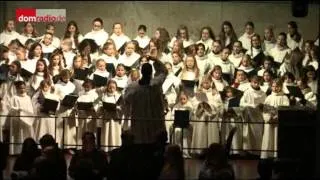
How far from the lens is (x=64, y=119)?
20.3m

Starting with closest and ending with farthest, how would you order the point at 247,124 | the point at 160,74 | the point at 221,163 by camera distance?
the point at 221,163 → the point at 160,74 → the point at 247,124

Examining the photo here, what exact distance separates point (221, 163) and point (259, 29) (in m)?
8.69

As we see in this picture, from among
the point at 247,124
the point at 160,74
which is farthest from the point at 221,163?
the point at 247,124

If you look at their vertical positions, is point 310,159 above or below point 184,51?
below

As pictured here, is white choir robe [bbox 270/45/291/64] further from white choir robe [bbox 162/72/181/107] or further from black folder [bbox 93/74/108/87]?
black folder [bbox 93/74/108/87]

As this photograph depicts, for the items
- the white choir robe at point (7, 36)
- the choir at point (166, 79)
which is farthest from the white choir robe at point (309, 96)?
the white choir robe at point (7, 36)

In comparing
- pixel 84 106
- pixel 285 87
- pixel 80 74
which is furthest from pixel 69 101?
pixel 285 87

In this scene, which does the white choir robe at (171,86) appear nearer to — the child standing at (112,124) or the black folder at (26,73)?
the child standing at (112,124)

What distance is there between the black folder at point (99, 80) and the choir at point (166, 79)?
0.02 meters

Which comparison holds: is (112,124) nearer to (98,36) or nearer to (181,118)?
(181,118)

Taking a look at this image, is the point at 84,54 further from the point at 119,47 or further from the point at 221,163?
the point at 221,163

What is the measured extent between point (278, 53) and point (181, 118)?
8.72 ft

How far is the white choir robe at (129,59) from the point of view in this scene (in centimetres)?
2088

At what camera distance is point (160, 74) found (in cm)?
1525
